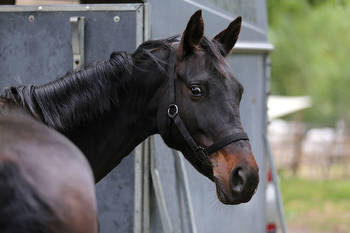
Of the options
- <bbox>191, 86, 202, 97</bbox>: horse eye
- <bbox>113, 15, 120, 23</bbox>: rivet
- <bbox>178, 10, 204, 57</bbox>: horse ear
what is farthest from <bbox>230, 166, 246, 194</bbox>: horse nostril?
<bbox>113, 15, 120, 23</bbox>: rivet

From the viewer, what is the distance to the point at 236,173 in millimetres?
3238

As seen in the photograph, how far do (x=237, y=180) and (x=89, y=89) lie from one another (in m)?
0.88

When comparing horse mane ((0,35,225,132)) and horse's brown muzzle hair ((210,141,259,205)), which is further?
horse mane ((0,35,225,132))

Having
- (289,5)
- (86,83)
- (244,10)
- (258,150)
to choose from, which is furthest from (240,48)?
(289,5)

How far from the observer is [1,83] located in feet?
14.8

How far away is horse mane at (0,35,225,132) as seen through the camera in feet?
10.9

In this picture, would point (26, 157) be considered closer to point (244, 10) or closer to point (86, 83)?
point (86, 83)

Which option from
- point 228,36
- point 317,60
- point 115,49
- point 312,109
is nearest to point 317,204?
point 115,49

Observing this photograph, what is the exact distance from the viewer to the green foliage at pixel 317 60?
2514 centimetres

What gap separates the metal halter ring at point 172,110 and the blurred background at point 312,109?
24.8 ft

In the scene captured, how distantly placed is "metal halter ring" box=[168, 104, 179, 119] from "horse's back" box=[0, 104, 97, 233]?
98 centimetres

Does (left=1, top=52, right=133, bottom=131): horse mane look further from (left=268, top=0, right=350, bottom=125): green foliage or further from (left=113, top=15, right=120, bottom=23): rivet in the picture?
(left=268, top=0, right=350, bottom=125): green foliage

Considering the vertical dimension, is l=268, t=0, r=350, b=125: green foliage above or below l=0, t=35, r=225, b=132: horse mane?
below

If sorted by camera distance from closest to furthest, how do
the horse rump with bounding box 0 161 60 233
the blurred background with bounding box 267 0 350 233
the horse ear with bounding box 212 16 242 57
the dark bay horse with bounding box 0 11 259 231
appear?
the horse rump with bounding box 0 161 60 233
the dark bay horse with bounding box 0 11 259 231
the horse ear with bounding box 212 16 242 57
the blurred background with bounding box 267 0 350 233
